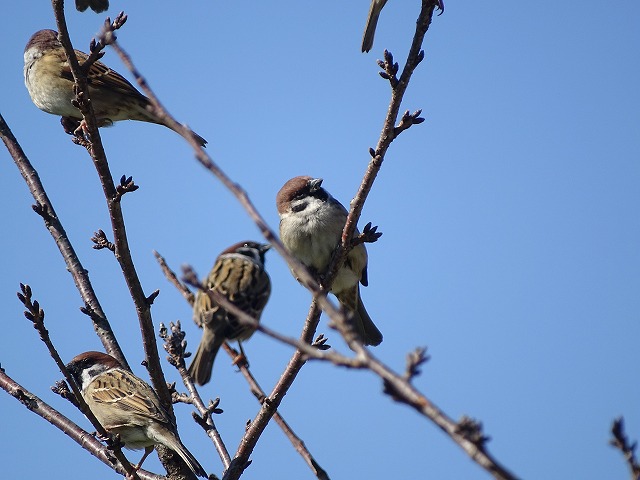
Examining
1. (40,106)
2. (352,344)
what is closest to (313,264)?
(40,106)

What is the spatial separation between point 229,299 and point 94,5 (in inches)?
76.6

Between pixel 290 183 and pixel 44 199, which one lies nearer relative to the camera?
pixel 44 199

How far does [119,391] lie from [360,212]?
2.04 meters

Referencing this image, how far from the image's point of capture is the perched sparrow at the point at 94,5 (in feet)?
14.2

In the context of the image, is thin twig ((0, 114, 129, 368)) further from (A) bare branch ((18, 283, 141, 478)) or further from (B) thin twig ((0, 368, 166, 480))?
(A) bare branch ((18, 283, 141, 478))

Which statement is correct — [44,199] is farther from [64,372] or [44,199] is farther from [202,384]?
[64,372]

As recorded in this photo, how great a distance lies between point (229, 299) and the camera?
132 inches

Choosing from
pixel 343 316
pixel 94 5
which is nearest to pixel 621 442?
pixel 343 316

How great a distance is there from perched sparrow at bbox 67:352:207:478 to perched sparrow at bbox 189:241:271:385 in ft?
2.40

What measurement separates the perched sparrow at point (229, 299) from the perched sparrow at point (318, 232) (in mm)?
723

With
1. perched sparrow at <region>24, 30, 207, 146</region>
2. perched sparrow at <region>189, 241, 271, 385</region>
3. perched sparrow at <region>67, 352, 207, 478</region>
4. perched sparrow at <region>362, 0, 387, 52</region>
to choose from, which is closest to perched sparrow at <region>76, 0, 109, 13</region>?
perched sparrow at <region>24, 30, 207, 146</region>

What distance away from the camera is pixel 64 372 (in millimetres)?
2537

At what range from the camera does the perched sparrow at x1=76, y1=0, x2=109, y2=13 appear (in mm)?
4320

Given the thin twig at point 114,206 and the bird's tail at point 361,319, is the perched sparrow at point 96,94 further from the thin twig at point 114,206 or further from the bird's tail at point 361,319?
the thin twig at point 114,206
